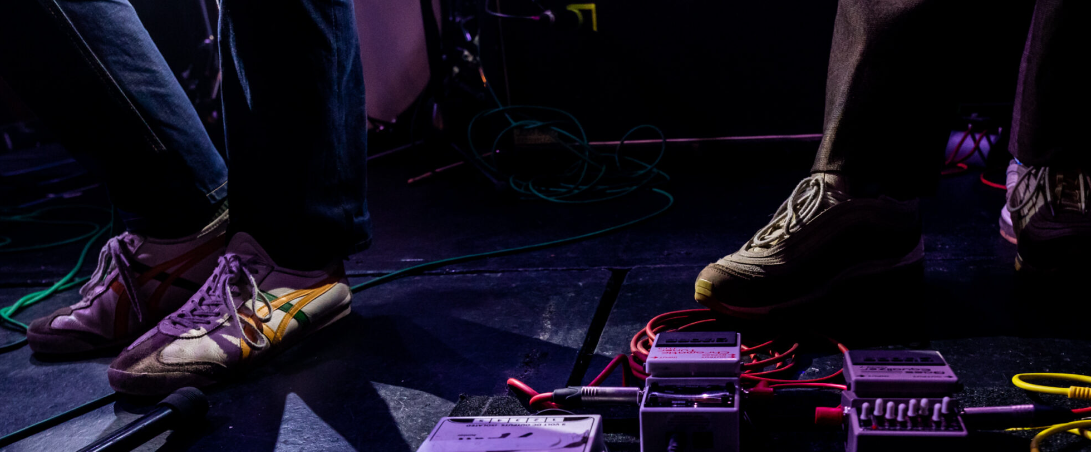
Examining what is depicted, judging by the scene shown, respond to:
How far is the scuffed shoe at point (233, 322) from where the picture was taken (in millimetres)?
881

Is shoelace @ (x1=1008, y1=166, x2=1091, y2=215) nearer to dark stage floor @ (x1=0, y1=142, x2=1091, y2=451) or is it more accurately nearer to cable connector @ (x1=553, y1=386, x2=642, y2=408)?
dark stage floor @ (x1=0, y1=142, x2=1091, y2=451)

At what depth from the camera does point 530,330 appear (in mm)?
→ 991

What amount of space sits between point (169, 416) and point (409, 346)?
0.33 metres

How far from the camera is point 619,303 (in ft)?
3.50

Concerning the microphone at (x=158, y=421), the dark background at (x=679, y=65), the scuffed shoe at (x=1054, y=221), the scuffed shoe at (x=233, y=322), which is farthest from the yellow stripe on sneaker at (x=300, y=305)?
the dark background at (x=679, y=65)

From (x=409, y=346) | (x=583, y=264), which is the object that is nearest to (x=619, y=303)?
(x=583, y=264)

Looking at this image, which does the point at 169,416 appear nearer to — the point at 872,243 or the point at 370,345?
the point at 370,345

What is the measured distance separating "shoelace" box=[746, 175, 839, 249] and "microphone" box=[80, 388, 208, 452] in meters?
0.78

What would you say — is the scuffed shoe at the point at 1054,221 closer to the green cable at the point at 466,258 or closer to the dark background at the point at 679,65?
the green cable at the point at 466,258

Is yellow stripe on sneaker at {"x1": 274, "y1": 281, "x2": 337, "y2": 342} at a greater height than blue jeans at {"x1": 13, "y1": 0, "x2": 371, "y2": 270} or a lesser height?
lesser

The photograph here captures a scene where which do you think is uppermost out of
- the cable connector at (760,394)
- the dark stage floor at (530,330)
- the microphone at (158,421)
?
the cable connector at (760,394)

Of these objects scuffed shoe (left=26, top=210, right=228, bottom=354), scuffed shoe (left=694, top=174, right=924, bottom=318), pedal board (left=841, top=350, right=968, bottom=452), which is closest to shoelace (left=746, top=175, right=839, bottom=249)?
scuffed shoe (left=694, top=174, right=924, bottom=318)

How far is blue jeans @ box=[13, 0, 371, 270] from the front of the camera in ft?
2.97

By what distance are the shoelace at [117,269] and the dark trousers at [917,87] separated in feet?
3.62
